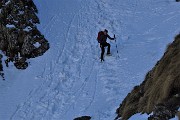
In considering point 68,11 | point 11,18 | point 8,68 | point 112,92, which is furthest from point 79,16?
point 112,92

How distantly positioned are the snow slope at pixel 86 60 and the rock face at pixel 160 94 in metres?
0.89

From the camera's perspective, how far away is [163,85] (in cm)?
1362

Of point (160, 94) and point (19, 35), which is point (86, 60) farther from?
point (160, 94)

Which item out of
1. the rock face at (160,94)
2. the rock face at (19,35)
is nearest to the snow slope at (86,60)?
the rock face at (19,35)

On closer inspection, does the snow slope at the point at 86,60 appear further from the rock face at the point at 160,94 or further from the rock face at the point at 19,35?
the rock face at the point at 160,94

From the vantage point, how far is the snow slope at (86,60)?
68.9ft

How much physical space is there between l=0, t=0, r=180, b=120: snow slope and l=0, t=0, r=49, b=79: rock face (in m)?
0.71

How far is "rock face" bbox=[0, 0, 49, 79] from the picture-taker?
90.0 feet

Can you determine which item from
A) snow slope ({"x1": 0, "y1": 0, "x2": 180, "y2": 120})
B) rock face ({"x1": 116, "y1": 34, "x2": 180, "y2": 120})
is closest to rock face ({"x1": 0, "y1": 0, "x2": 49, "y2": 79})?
snow slope ({"x1": 0, "y1": 0, "x2": 180, "y2": 120})

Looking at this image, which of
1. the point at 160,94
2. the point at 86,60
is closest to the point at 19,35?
the point at 86,60

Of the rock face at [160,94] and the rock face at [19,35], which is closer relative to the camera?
the rock face at [160,94]

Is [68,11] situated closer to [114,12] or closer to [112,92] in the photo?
[114,12]

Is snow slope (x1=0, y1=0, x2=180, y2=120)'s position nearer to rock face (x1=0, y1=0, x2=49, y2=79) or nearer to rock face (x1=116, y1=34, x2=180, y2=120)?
rock face (x1=0, y1=0, x2=49, y2=79)

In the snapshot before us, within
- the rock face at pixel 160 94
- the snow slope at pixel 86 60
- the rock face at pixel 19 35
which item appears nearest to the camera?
the rock face at pixel 160 94
